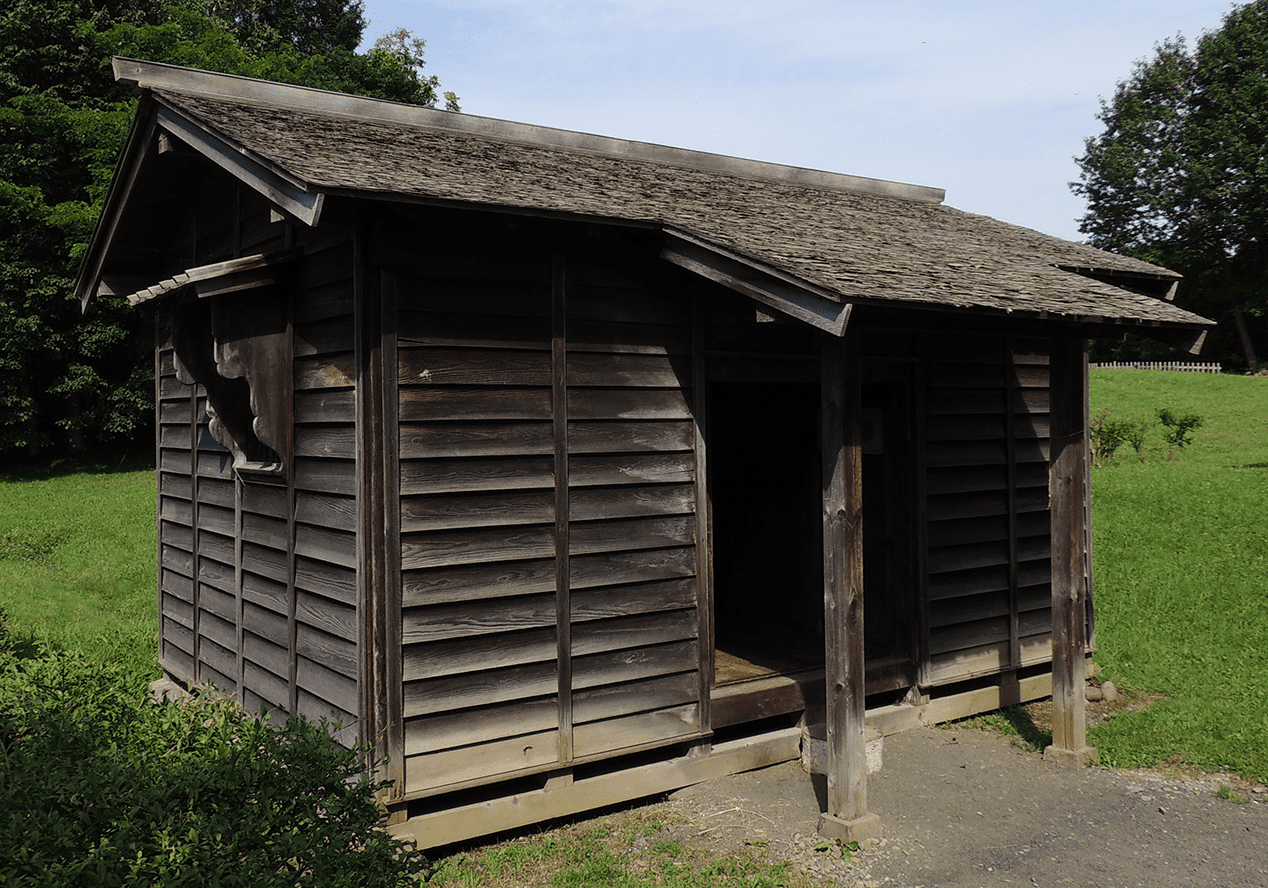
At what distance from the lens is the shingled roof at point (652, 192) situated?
219 inches

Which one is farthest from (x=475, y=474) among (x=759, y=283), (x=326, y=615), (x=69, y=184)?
(x=69, y=184)

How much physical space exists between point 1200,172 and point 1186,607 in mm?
47748

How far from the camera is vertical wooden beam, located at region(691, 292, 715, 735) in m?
6.76

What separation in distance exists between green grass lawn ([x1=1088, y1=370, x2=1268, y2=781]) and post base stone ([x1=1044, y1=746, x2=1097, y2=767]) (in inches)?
5.0

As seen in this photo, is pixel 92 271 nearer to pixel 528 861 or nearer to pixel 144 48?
pixel 528 861

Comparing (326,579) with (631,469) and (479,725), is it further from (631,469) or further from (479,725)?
(631,469)

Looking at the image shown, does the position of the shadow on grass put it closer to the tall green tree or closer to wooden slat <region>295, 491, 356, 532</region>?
the tall green tree

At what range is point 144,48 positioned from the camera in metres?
27.1

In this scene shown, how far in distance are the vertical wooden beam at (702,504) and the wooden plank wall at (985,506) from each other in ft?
7.93

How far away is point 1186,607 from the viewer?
38.4ft

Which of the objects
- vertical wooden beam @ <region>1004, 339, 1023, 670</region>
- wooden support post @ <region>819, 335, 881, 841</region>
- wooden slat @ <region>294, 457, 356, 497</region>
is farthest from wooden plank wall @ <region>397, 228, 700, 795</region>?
vertical wooden beam @ <region>1004, 339, 1023, 670</region>

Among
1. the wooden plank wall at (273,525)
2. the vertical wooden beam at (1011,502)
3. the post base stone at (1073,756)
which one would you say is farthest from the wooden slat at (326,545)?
the vertical wooden beam at (1011,502)

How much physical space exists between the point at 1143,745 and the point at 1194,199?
179 ft

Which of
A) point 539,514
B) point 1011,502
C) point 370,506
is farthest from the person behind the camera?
point 1011,502
